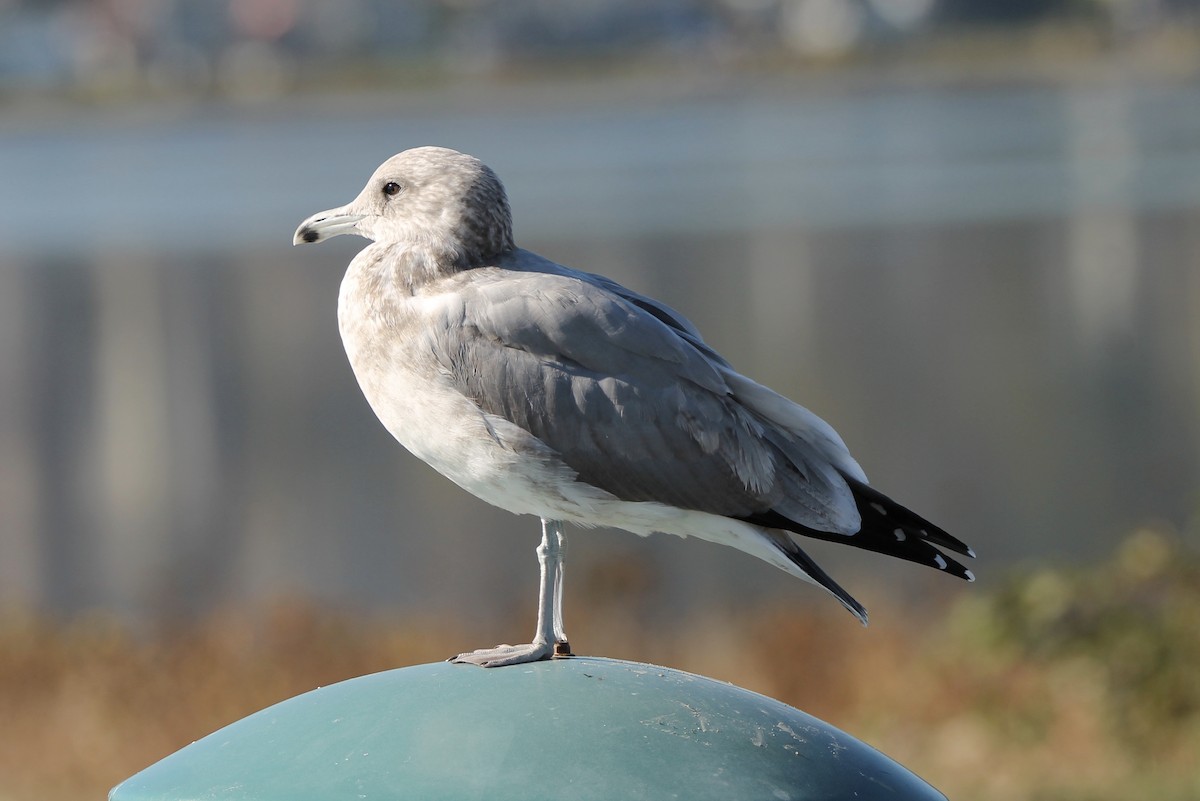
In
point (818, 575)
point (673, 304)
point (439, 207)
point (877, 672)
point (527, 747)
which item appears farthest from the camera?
point (673, 304)

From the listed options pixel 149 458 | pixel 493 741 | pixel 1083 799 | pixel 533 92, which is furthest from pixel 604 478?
pixel 533 92

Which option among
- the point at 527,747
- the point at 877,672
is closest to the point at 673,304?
the point at 877,672

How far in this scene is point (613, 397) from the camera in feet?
11.0

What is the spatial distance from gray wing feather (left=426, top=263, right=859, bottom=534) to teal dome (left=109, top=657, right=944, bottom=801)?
42 centimetres

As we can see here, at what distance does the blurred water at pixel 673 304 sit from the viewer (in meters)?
10.6

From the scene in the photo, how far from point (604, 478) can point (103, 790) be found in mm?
3978

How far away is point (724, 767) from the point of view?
2762mm

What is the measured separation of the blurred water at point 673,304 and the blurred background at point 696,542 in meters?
0.05

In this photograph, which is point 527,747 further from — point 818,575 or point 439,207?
point 439,207

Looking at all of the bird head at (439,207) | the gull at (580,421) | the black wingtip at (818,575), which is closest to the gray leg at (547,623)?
the gull at (580,421)

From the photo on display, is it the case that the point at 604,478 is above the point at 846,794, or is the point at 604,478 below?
above

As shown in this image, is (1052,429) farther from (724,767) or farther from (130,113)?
(130,113)

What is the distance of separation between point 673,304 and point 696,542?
22.9ft

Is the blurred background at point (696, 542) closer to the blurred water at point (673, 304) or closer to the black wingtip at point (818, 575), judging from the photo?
the blurred water at point (673, 304)
